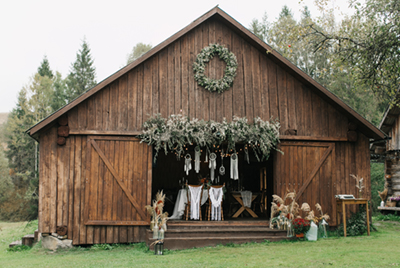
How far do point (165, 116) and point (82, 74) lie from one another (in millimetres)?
27056

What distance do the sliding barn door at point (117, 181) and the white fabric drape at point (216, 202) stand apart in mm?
1986

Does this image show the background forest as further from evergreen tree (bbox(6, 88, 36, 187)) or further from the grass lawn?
the grass lawn

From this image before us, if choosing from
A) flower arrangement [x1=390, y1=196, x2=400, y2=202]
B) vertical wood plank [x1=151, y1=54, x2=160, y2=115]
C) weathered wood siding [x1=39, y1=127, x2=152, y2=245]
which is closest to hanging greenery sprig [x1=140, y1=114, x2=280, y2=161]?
vertical wood plank [x1=151, y1=54, x2=160, y2=115]

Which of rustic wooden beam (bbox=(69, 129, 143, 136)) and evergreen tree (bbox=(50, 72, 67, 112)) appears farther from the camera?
evergreen tree (bbox=(50, 72, 67, 112))

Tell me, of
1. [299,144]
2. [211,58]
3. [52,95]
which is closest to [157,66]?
[211,58]

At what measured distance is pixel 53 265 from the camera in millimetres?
8133

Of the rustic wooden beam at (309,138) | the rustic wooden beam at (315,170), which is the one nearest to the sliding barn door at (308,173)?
the rustic wooden beam at (315,170)

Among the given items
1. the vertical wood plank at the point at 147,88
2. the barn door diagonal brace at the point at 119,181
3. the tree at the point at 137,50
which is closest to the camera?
the barn door diagonal brace at the point at 119,181

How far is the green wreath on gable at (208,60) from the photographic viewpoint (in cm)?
1105

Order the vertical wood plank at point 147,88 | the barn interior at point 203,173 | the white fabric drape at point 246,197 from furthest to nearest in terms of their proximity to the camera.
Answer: the barn interior at point 203,173
the white fabric drape at point 246,197
the vertical wood plank at point 147,88

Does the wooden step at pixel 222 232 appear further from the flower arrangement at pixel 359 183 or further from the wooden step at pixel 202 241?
the flower arrangement at pixel 359 183

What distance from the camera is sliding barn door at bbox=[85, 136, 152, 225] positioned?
34.0 ft

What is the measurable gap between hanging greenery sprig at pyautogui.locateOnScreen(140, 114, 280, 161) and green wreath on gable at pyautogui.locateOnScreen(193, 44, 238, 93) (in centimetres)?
96

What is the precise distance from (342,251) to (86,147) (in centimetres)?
646
